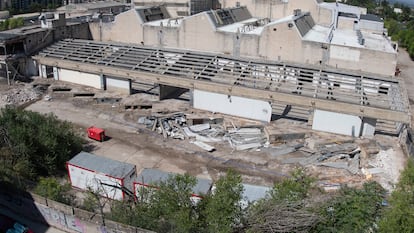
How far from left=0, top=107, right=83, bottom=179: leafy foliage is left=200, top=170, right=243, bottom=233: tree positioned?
10.6 meters

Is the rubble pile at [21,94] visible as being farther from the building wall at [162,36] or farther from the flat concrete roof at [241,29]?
the flat concrete roof at [241,29]

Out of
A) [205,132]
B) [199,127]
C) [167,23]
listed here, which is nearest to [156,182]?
[205,132]

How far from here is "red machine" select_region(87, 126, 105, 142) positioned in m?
25.3

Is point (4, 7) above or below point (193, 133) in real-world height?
above

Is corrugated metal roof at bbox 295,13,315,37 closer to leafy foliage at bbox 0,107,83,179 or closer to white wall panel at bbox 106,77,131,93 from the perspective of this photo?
white wall panel at bbox 106,77,131,93

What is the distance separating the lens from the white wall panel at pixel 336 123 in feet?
86.9

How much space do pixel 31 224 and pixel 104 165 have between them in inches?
168

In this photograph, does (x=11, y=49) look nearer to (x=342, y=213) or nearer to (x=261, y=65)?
(x=261, y=65)

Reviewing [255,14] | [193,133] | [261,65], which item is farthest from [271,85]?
[255,14]

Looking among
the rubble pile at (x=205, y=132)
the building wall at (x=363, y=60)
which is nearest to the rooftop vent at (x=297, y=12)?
the building wall at (x=363, y=60)

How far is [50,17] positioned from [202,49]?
17872 millimetres

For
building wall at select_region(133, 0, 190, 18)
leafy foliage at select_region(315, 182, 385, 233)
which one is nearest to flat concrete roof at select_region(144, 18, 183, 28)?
building wall at select_region(133, 0, 190, 18)

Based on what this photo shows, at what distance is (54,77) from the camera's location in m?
37.4

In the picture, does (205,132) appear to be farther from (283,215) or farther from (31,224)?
(283,215)
